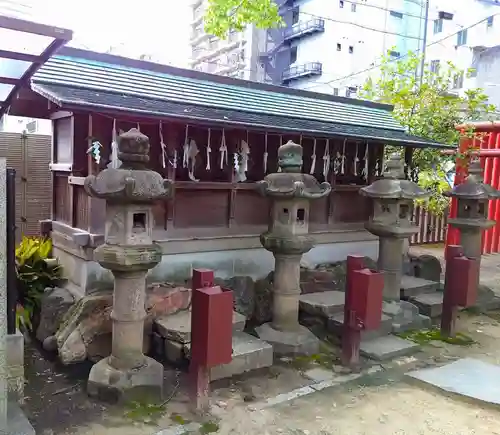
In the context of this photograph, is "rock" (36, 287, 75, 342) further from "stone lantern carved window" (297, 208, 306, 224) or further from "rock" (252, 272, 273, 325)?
"stone lantern carved window" (297, 208, 306, 224)

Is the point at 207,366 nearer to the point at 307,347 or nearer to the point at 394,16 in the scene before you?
the point at 307,347

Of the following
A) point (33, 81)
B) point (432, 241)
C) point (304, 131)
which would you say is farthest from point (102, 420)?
point (432, 241)

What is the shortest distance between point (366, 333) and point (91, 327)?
4336 millimetres

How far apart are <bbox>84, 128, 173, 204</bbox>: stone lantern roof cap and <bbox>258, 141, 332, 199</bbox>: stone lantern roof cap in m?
1.83

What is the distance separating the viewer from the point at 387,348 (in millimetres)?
7207

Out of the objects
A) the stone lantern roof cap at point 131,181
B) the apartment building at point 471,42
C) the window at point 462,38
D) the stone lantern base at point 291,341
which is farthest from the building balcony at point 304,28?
the stone lantern roof cap at point 131,181

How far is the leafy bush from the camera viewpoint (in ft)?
25.0

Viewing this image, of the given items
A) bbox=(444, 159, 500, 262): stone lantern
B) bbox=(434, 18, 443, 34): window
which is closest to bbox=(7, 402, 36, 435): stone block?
bbox=(444, 159, 500, 262): stone lantern

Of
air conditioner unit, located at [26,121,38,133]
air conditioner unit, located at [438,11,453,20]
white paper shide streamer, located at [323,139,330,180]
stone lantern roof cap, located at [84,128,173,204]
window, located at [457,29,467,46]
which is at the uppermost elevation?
air conditioner unit, located at [438,11,453,20]

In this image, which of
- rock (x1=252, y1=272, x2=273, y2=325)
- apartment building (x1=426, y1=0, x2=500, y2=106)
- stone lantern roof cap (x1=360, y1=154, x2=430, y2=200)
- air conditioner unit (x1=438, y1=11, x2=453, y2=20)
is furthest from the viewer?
air conditioner unit (x1=438, y1=11, x2=453, y2=20)

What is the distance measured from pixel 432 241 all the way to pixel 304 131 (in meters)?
11.8

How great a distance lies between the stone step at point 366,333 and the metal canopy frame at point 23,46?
5.82 m

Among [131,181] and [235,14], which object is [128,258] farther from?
[235,14]

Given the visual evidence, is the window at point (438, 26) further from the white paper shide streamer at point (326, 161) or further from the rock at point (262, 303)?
the rock at point (262, 303)
